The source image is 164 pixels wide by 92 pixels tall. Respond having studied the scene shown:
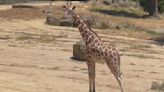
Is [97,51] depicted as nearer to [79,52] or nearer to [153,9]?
[79,52]

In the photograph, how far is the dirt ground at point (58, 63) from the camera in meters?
14.3

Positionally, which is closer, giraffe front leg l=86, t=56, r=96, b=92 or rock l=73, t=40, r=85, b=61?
giraffe front leg l=86, t=56, r=96, b=92

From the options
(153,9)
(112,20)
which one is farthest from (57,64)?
(153,9)

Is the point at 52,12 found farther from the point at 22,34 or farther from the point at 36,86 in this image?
the point at 36,86

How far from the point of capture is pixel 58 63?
18.2 m

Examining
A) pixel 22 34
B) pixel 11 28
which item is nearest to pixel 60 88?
pixel 22 34

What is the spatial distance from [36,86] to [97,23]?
647 inches

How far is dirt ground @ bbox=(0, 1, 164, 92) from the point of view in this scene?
47.1 ft

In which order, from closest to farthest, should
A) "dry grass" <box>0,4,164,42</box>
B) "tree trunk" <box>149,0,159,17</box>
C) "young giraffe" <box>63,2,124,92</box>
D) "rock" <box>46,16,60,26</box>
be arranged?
"young giraffe" <box>63,2,124,92</box> < "dry grass" <box>0,4,164,42</box> < "rock" <box>46,16,60,26</box> < "tree trunk" <box>149,0,159,17</box>

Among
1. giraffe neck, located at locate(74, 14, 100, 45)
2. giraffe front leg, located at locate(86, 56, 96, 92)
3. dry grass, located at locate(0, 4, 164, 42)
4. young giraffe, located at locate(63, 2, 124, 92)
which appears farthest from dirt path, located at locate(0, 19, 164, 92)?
dry grass, located at locate(0, 4, 164, 42)

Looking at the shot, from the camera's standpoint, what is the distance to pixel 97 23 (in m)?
30.0

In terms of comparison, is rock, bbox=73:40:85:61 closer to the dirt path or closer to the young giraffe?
the dirt path

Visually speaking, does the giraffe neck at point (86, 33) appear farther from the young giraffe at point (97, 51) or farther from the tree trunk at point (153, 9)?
the tree trunk at point (153, 9)

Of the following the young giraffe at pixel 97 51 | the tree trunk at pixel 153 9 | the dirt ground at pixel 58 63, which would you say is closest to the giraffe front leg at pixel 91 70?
the young giraffe at pixel 97 51
